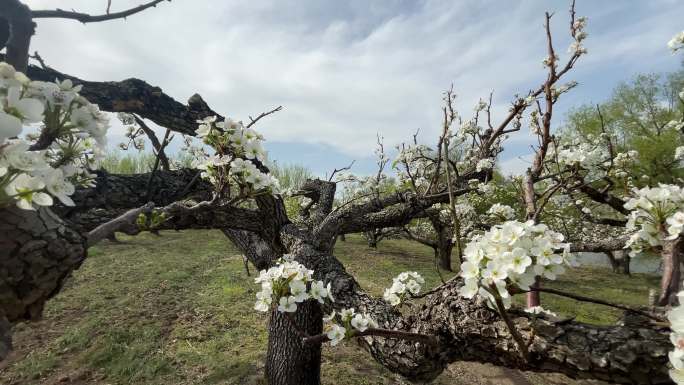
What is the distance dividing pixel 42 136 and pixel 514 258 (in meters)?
1.69

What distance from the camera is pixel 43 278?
47.3 inches

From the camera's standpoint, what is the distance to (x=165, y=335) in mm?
5602

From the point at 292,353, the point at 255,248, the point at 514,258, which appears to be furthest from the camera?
the point at 255,248

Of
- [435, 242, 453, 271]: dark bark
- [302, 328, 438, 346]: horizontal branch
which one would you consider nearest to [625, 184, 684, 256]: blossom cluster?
[302, 328, 438, 346]: horizontal branch

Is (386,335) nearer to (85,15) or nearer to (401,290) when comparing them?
(401,290)

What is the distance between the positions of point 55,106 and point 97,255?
39.6 feet

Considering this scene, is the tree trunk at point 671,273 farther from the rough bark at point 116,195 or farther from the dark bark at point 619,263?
the dark bark at point 619,263

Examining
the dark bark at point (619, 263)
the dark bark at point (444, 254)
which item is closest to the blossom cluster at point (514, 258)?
the dark bark at point (444, 254)

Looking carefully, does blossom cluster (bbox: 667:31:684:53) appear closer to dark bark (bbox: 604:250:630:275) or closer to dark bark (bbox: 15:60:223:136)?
dark bark (bbox: 15:60:223:136)

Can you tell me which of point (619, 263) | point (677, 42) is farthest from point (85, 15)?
point (619, 263)

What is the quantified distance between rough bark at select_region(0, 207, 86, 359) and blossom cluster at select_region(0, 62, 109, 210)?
17 centimetres

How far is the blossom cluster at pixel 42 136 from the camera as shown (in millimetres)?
777

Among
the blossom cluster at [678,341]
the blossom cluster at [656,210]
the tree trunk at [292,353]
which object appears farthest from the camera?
the tree trunk at [292,353]

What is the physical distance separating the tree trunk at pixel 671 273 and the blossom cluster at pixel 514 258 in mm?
645
